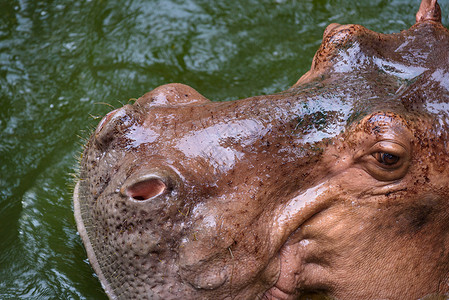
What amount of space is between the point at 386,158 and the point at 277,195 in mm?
581

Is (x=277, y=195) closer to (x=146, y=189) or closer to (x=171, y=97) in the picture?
(x=146, y=189)

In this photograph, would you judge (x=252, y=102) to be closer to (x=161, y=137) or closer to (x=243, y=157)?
(x=243, y=157)

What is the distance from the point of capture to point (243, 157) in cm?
296

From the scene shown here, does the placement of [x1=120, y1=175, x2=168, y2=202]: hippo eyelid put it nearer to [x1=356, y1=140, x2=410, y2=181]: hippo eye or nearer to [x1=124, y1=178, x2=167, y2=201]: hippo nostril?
[x1=124, y1=178, x2=167, y2=201]: hippo nostril

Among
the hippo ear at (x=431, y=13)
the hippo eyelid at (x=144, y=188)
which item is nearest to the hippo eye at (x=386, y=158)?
the hippo eyelid at (x=144, y=188)

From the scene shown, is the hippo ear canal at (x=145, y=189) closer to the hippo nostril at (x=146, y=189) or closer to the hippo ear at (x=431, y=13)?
the hippo nostril at (x=146, y=189)

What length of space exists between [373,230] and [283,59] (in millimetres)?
3167

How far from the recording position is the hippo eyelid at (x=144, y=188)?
2.70 metres

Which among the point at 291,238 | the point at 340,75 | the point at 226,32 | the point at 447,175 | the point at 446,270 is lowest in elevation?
the point at 446,270

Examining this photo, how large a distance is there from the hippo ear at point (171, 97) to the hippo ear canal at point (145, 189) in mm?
675

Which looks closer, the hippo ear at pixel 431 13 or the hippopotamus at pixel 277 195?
the hippopotamus at pixel 277 195

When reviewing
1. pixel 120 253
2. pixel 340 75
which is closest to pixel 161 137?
pixel 120 253

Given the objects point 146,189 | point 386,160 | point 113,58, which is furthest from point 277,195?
point 113,58

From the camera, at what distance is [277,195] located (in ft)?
9.87
